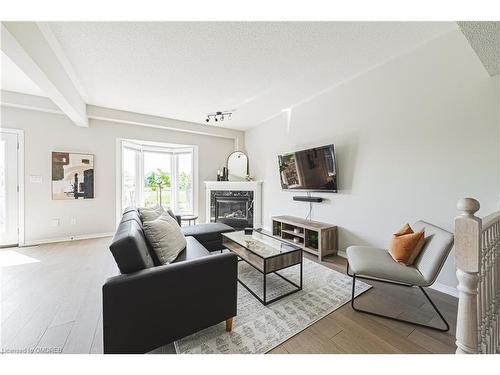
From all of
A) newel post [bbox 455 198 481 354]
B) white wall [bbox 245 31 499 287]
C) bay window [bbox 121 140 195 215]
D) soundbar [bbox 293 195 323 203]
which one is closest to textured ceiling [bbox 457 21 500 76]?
white wall [bbox 245 31 499 287]

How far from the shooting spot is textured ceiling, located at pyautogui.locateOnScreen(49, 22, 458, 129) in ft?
5.97

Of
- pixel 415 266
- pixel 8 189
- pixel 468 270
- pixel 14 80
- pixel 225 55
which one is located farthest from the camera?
pixel 8 189

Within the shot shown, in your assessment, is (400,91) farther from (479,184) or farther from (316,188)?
(316,188)

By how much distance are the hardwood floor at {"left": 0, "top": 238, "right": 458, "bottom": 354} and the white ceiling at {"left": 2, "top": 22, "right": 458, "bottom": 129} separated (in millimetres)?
2527

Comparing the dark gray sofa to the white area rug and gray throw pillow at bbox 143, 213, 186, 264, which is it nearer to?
the white area rug

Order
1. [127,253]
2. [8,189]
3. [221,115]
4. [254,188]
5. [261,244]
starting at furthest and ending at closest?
[254,188], [221,115], [8,189], [261,244], [127,253]

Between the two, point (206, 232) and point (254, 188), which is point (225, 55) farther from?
point (254, 188)

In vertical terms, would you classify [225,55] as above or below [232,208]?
above

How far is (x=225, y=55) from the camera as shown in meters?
2.17

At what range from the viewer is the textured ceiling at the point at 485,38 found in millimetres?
1211

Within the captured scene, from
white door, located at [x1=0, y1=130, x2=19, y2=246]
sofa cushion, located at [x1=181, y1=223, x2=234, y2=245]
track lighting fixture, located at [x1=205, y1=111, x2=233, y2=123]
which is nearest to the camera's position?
sofa cushion, located at [x1=181, y1=223, x2=234, y2=245]

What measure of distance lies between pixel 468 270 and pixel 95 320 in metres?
2.48

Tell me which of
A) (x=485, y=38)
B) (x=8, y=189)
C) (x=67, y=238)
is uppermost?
(x=485, y=38)

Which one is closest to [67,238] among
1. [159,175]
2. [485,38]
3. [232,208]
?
[159,175]
